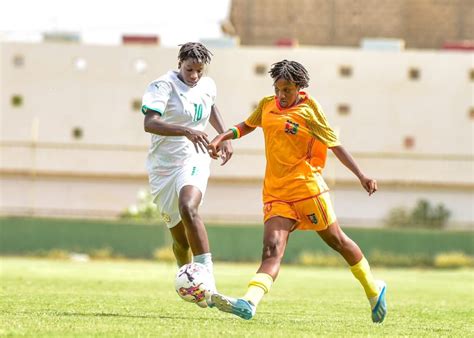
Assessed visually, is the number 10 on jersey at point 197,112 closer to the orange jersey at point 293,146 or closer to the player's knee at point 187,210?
the player's knee at point 187,210

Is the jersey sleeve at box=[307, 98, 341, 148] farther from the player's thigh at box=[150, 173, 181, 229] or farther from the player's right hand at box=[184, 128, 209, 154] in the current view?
the player's thigh at box=[150, 173, 181, 229]

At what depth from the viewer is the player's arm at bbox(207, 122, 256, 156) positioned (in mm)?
11172

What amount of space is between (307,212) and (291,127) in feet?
2.22

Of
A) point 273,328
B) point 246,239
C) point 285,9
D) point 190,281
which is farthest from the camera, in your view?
point 285,9

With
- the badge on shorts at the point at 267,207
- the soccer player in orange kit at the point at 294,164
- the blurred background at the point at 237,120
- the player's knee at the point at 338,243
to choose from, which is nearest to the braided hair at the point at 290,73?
the soccer player in orange kit at the point at 294,164

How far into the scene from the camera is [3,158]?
63156 millimetres

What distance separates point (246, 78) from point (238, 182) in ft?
16.3

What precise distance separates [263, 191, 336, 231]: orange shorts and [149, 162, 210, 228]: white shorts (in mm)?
1358

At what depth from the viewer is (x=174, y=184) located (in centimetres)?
1215

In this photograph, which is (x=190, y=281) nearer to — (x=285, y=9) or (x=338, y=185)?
(x=338, y=185)

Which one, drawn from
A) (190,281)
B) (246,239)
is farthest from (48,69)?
(190,281)

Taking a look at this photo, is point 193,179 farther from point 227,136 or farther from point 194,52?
point 194,52

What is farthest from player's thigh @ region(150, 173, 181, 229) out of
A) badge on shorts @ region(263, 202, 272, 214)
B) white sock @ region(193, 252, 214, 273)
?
badge on shorts @ region(263, 202, 272, 214)

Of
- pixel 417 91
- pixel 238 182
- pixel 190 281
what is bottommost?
pixel 238 182
